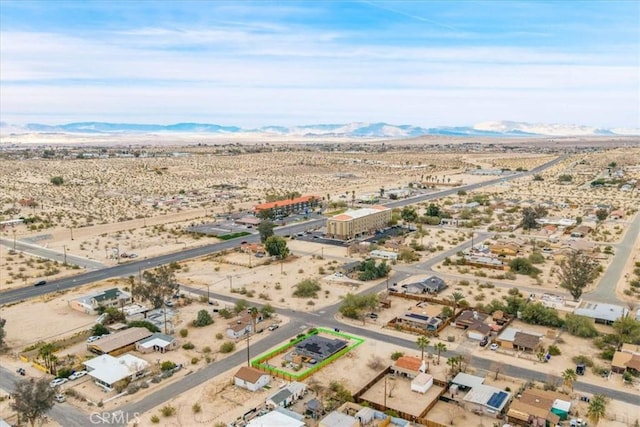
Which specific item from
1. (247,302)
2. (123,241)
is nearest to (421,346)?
(247,302)

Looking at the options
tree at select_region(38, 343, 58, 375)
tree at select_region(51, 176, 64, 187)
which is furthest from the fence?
tree at select_region(51, 176, 64, 187)

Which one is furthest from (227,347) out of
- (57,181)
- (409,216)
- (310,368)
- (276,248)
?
(57,181)

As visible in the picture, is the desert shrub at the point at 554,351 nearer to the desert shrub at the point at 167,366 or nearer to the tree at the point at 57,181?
the desert shrub at the point at 167,366

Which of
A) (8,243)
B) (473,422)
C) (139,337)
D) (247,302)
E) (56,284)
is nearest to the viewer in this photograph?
(473,422)

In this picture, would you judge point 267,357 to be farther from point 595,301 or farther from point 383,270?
point 595,301

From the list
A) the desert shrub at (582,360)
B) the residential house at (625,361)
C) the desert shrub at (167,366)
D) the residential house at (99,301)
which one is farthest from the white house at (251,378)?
the residential house at (625,361)

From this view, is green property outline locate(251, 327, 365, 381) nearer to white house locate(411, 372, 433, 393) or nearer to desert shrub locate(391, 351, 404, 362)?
desert shrub locate(391, 351, 404, 362)
